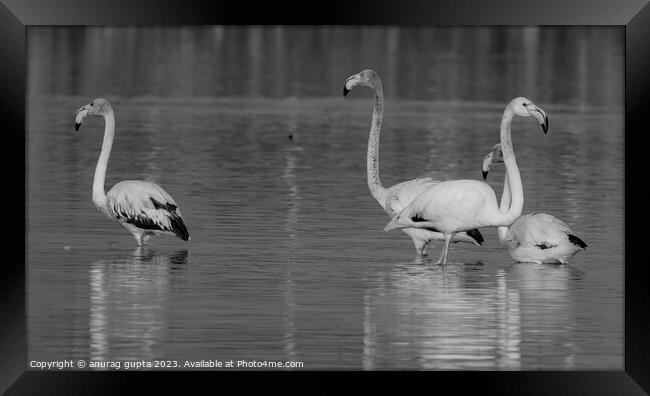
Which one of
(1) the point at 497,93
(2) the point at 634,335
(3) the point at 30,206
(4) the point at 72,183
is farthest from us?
(1) the point at 497,93

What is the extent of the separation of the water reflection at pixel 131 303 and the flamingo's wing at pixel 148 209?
0.78 feet

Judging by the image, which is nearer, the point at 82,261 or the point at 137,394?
the point at 137,394

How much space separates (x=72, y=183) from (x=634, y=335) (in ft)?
37.1

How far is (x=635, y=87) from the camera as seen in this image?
8.64 m

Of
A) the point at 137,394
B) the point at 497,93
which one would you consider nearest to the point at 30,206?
the point at 137,394

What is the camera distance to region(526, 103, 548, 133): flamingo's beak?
1294cm

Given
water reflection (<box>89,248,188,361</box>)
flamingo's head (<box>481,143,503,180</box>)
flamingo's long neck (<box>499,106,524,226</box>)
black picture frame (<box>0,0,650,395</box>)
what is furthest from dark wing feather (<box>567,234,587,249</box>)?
black picture frame (<box>0,0,650,395</box>)

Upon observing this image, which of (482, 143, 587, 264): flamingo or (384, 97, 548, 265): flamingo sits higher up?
(384, 97, 548, 265): flamingo

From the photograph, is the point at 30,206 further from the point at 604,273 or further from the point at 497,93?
the point at 497,93

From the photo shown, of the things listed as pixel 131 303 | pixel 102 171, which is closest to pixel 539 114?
pixel 131 303

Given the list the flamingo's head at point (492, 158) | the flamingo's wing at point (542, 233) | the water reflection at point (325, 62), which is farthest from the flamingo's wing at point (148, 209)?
the water reflection at point (325, 62)

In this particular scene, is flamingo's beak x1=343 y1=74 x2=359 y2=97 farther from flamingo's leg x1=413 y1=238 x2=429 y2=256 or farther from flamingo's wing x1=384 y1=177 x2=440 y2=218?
flamingo's leg x1=413 y1=238 x2=429 y2=256

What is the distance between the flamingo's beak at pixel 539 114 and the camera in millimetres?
12939

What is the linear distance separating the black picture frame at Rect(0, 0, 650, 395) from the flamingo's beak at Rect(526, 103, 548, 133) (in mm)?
4094
